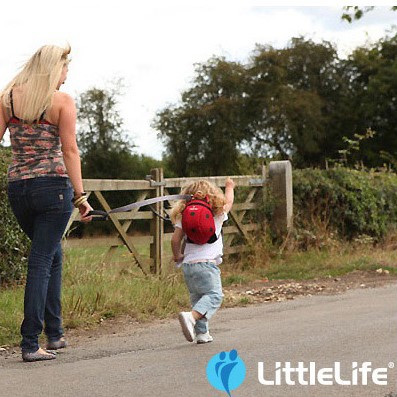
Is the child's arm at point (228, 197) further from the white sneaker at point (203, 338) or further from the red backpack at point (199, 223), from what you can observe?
the white sneaker at point (203, 338)

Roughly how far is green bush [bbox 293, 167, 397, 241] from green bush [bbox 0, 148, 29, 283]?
641 centimetres

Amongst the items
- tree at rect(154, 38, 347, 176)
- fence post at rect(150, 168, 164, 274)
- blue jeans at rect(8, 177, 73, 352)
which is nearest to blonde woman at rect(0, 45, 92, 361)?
blue jeans at rect(8, 177, 73, 352)

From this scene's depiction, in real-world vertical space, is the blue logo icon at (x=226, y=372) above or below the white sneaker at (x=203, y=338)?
above

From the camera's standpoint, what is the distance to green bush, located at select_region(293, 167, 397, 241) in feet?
55.9

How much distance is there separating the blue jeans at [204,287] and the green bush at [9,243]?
387 cm

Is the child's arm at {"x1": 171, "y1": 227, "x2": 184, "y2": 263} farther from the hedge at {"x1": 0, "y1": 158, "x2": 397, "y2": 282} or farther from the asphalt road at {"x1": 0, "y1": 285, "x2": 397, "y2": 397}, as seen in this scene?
the hedge at {"x1": 0, "y1": 158, "x2": 397, "y2": 282}

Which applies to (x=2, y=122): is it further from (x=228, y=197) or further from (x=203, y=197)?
(x=228, y=197)

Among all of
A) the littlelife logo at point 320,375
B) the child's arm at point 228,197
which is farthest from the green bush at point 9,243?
the littlelife logo at point 320,375

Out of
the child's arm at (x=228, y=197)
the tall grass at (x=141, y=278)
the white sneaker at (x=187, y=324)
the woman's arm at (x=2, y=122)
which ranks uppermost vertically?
the woman's arm at (x=2, y=122)

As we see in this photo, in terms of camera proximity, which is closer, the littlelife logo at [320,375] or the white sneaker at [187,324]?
the littlelife logo at [320,375]

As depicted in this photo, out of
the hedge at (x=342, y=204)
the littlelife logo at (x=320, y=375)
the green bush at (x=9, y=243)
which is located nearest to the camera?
the littlelife logo at (x=320, y=375)

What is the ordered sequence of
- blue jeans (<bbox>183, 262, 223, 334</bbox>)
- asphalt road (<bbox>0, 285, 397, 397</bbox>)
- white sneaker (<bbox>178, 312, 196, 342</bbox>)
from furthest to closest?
blue jeans (<bbox>183, 262, 223, 334</bbox>) → white sneaker (<bbox>178, 312, 196, 342</bbox>) → asphalt road (<bbox>0, 285, 397, 397</bbox>)

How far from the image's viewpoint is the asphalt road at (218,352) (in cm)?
590

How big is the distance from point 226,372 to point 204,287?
72.6 inches
